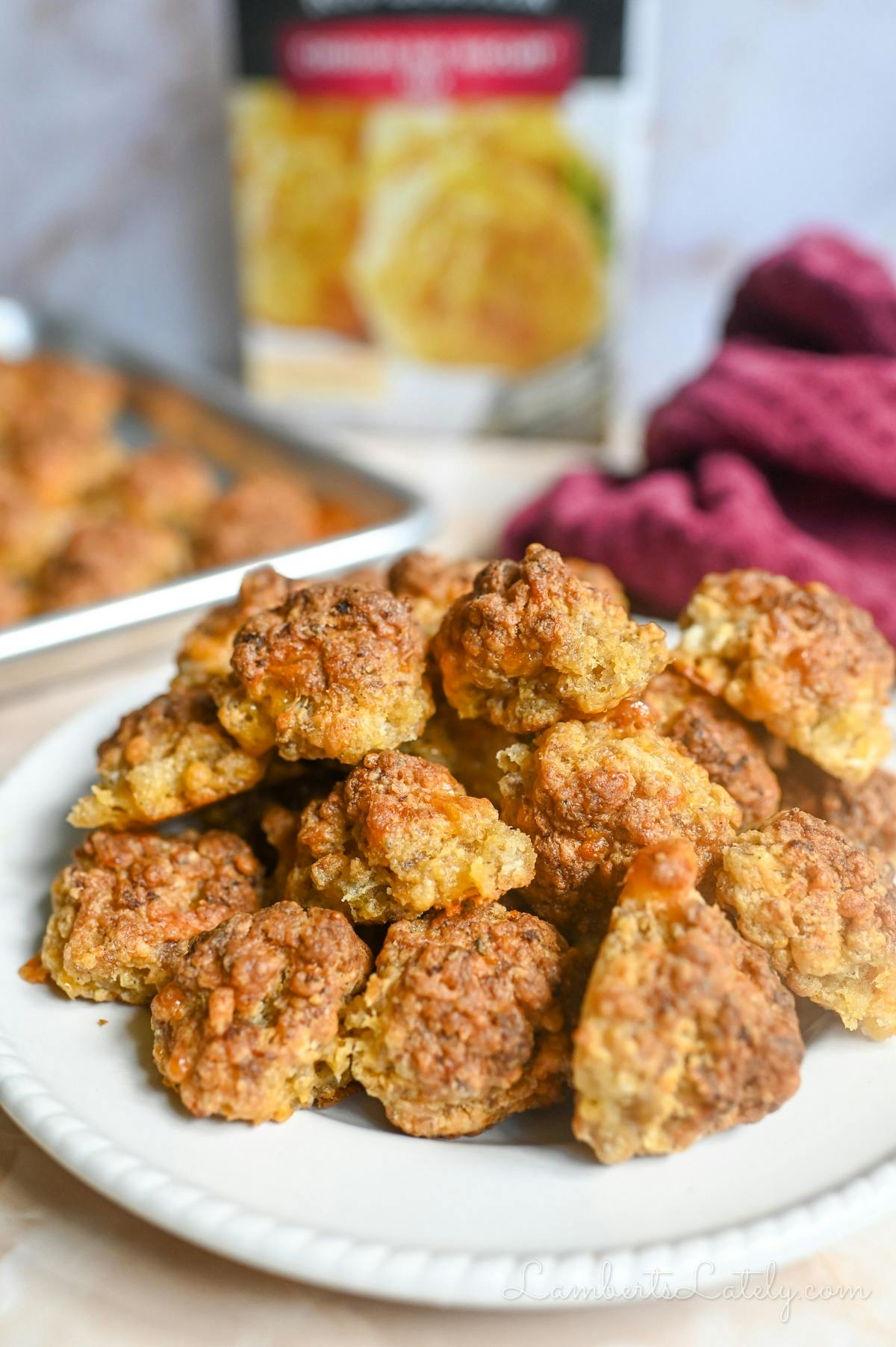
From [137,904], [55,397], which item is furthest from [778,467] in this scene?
[55,397]

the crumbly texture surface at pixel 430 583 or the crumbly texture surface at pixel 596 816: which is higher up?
the crumbly texture surface at pixel 430 583

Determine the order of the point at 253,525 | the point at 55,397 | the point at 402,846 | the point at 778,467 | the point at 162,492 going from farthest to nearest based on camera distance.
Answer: the point at 55,397, the point at 162,492, the point at 253,525, the point at 778,467, the point at 402,846

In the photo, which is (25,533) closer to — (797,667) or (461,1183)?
(797,667)

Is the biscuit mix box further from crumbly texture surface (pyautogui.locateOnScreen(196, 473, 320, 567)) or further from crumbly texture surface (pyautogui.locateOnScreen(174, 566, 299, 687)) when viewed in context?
crumbly texture surface (pyautogui.locateOnScreen(174, 566, 299, 687))

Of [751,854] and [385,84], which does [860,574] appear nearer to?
[751,854]

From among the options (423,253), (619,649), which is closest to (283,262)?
(423,253)

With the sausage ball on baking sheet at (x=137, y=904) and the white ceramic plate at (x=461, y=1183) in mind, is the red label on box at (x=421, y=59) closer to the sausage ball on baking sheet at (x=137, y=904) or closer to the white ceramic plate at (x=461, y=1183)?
the sausage ball on baking sheet at (x=137, y=904)

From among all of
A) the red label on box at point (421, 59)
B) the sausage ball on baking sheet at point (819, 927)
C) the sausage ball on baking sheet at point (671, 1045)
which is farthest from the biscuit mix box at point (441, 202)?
the sausage ball on baking sheet at point (671, 1045)
